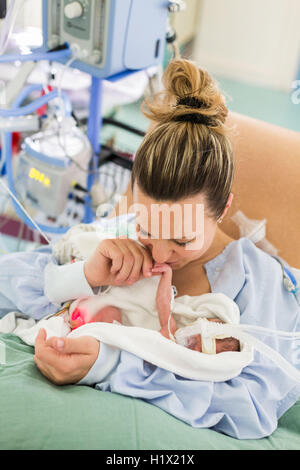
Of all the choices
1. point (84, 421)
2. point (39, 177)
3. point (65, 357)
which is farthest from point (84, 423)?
point (39, 177)

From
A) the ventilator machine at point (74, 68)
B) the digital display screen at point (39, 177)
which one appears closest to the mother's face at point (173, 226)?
the ventilator machine at point (74, 68)

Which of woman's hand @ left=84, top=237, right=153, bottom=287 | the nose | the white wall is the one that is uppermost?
the nose

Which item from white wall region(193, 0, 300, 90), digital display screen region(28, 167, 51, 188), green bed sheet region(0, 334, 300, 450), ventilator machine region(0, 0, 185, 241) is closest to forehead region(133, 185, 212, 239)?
green bed sheet region(0, 334, 300, 450)

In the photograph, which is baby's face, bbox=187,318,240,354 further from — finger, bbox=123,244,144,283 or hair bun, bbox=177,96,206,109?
hair bun, bbox=177,96,206,109

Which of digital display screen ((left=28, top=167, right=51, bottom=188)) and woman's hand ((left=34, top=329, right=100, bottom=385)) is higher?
woman's hand ((left=34, top=329, right=100, bottom=385))

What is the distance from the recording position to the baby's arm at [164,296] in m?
1.08

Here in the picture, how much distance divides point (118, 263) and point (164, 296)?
0.13m

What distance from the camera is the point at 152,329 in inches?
43.2

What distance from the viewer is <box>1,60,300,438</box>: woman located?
3.13ft

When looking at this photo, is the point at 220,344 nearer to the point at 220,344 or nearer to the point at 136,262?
the point at 220,344

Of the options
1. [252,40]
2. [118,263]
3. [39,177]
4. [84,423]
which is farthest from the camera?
[252,40]

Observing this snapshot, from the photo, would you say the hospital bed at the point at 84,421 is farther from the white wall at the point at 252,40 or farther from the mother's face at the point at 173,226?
the white wall at the point at 252,40

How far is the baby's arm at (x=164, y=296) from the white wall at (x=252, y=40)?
3404mm
